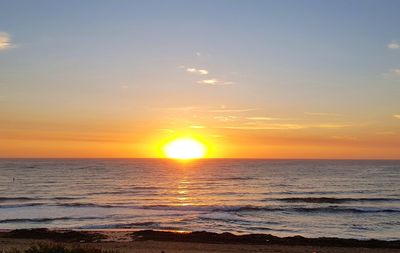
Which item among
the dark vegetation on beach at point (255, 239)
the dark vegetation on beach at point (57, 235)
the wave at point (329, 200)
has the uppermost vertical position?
the wave at point (329, 200)

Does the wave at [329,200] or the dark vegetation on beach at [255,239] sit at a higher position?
the wave at [329,200]

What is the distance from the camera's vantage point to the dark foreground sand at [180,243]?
2267 centimetres

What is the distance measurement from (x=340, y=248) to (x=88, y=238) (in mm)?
13473

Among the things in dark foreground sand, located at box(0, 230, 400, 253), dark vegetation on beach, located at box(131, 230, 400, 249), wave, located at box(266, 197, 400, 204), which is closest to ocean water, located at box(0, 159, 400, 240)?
wave, located at box(266, 197, 400, 204)

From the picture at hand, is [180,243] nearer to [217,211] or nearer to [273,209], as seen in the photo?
[217,211]

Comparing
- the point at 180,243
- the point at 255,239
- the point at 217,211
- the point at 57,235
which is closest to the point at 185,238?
the point at 180,243

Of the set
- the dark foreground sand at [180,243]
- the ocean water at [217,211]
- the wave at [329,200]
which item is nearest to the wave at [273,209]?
the ocean water at [217,211]

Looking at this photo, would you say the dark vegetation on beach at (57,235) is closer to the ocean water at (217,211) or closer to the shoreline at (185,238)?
the shoreline at (185,238)

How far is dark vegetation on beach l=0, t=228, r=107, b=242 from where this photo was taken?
25281mm

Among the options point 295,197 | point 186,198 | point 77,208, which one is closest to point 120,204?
point 77,208

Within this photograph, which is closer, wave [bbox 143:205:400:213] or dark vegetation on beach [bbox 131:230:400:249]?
dark vegetation on beach [bbox 131:230:400:249]

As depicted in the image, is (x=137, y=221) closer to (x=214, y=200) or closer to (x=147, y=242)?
(x=147, y=242)

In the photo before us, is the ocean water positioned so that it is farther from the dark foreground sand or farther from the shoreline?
the dark foreground sand

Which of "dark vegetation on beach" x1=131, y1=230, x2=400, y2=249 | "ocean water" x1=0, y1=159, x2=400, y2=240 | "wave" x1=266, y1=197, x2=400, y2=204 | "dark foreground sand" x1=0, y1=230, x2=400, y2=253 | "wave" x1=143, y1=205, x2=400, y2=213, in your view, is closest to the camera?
"dark foreground sand" x1=0, y1=230, x2=400, y2=253
